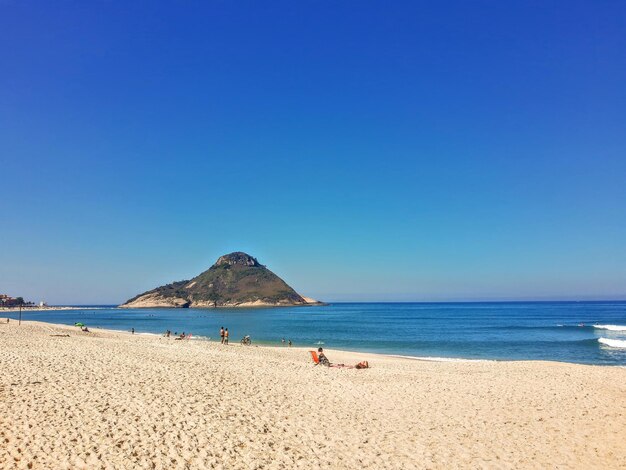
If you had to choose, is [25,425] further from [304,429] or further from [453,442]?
[453,442]

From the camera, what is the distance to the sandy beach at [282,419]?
28.9 ft

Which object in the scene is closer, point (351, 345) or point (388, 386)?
point (388, 386)

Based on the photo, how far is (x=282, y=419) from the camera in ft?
37.9

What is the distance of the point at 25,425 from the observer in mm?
9156

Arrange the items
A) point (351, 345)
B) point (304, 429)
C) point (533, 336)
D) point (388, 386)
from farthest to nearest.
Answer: point (533, 336), point (351, 345), point (388, 386), point (304, 429)

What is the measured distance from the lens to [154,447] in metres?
8.77

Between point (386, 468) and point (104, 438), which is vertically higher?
point (104, 438)

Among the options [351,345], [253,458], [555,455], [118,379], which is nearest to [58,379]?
[118,379]

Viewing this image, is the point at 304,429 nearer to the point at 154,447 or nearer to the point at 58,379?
the point at 154,447

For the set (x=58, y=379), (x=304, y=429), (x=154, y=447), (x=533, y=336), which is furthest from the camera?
(x=533, y=336)

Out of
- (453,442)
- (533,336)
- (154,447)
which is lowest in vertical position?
(533,336)

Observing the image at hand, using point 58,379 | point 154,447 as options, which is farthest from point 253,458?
point 58,379

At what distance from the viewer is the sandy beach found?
880cm

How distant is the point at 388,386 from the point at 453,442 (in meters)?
6.69
